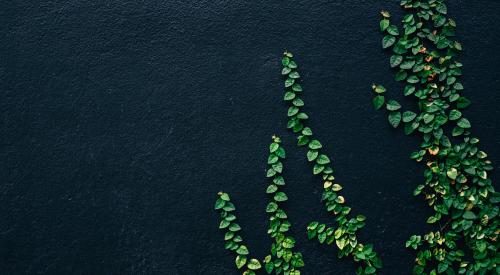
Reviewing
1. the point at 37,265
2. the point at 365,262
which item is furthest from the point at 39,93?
the point at 365,262

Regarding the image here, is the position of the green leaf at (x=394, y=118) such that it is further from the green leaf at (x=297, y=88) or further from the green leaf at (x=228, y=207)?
the green leaf at (x=228, y=207)

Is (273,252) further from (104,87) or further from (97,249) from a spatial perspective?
(104,87)

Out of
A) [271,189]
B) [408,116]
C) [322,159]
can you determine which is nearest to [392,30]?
[408,116]

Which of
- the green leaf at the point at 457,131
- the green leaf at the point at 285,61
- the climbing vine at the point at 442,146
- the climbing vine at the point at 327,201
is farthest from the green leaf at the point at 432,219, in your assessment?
the green leaf at the point at 285,61

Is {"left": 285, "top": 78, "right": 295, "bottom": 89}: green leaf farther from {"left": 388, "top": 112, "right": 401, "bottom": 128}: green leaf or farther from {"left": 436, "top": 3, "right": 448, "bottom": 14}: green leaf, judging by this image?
{"left": 436, "top": 3, "right": 448, "bottom": 14}: green leaf

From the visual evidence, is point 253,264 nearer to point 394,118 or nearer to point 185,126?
point 185,126

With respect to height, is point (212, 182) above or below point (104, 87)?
below

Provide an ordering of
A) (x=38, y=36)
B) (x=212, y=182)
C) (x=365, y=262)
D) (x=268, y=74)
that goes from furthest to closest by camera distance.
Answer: (x=38, y=36)
(x=268, y=74)
(x=212, y=182)
(x=365, y=262)

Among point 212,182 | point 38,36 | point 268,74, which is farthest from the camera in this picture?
point 38,36
